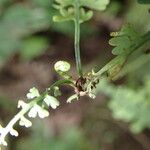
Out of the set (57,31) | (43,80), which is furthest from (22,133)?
(57,31)

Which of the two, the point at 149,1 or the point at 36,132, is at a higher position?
the point at 36,132

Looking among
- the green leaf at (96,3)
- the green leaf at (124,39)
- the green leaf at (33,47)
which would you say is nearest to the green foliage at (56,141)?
the green leaf at (33,47)

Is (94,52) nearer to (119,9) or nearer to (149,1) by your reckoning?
(119,9)

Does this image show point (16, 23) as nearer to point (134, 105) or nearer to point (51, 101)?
point (134, 105)

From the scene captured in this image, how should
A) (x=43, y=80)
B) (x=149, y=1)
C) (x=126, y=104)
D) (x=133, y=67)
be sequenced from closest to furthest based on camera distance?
(x=149, y=1) → (x=126, y=104) → (x=133, y=67) → (x=43, y=80)

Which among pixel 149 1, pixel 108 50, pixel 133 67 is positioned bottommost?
pixel 149 1

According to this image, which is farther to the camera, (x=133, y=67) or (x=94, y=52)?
(x=94, y=52)
